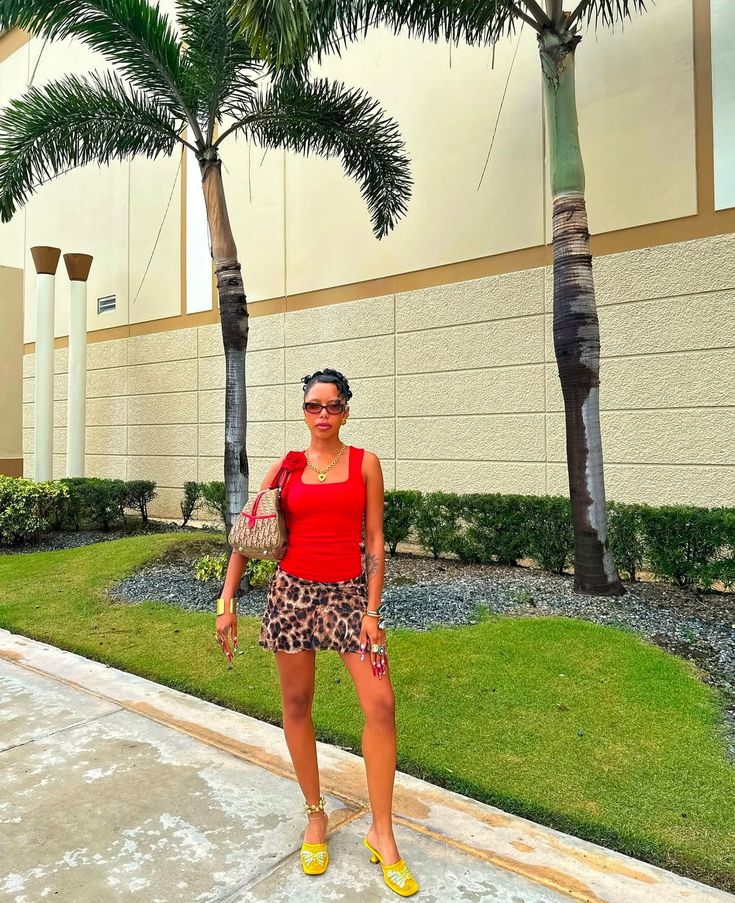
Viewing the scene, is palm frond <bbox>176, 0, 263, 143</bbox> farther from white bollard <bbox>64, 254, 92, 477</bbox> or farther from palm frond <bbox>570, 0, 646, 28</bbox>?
white bollard <bbox>64, 254, 92, 477</bbox>

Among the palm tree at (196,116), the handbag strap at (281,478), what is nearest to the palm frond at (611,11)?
the palm tree at (196,116)

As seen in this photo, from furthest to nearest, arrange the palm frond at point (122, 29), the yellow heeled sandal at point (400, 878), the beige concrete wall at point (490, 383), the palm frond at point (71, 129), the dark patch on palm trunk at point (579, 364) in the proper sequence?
the palm frond at point (71, 129)
the beige concrete wall at point (490, 383)
the palm frond at point (122, 29)
the dark patch on palm trunk at point (579, 364)
the yellow heeled sandal at point (400, 878)

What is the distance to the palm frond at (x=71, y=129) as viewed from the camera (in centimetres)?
785

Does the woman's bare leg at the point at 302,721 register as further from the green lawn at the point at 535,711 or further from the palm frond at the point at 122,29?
the palm frond at the point at 122,29

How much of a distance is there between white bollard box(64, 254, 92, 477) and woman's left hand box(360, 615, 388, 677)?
1201 cm

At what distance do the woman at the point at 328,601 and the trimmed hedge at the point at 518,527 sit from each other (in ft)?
15.2

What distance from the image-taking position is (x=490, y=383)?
9227mm

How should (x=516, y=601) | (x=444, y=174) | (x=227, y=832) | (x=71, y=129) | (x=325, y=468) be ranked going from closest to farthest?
(x=325, y=468)
(x=227, y=832)
(x=516, y=601)
(x=71, y=129)
(x=444, y=174)

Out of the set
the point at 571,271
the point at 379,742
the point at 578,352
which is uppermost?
the point at 571,271

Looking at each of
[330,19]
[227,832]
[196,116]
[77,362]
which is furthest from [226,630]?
[77,362]

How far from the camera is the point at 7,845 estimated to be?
2.77 meters

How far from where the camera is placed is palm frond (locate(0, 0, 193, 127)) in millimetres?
7074

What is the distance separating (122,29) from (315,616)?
731cm

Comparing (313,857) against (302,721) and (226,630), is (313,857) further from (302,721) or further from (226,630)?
(226,630)
